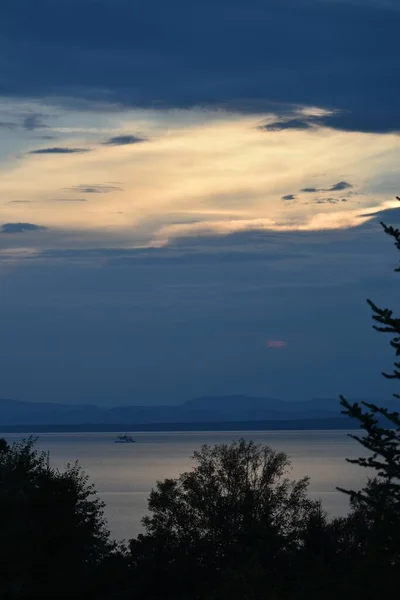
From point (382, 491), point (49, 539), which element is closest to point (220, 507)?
point (49, 539)

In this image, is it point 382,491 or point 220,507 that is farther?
point 220,507

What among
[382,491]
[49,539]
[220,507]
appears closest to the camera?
[382,491]

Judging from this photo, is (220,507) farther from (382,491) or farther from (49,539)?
(382,491)

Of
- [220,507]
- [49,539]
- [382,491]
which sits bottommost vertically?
[49,539]

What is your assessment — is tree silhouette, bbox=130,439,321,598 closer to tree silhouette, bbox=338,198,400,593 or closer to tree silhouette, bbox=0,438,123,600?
tree silhouette, bbox=0,438,123,600

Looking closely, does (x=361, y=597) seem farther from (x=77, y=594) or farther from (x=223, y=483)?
(x=223, y=483)

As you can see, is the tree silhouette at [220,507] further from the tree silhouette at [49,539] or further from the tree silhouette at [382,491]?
the tree silhouette at [382,491]

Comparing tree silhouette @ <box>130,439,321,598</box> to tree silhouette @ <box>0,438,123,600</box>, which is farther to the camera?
tree silhouette @ <box>130,439,321,598</box>

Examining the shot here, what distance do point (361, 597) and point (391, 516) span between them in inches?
42.4

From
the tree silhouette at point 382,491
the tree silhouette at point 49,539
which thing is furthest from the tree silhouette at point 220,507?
the tree silhouette at point 382,491

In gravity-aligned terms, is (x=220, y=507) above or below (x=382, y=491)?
below

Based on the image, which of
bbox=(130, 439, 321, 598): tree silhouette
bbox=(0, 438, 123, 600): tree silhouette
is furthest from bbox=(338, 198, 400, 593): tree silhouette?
bbox=(130, 439, 321, 598): tree silhouette

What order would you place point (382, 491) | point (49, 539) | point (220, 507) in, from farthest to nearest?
1. point (220, 507)
2. point (49, 539)
3. point (382, 491)

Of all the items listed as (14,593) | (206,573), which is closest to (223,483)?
(206,573)
